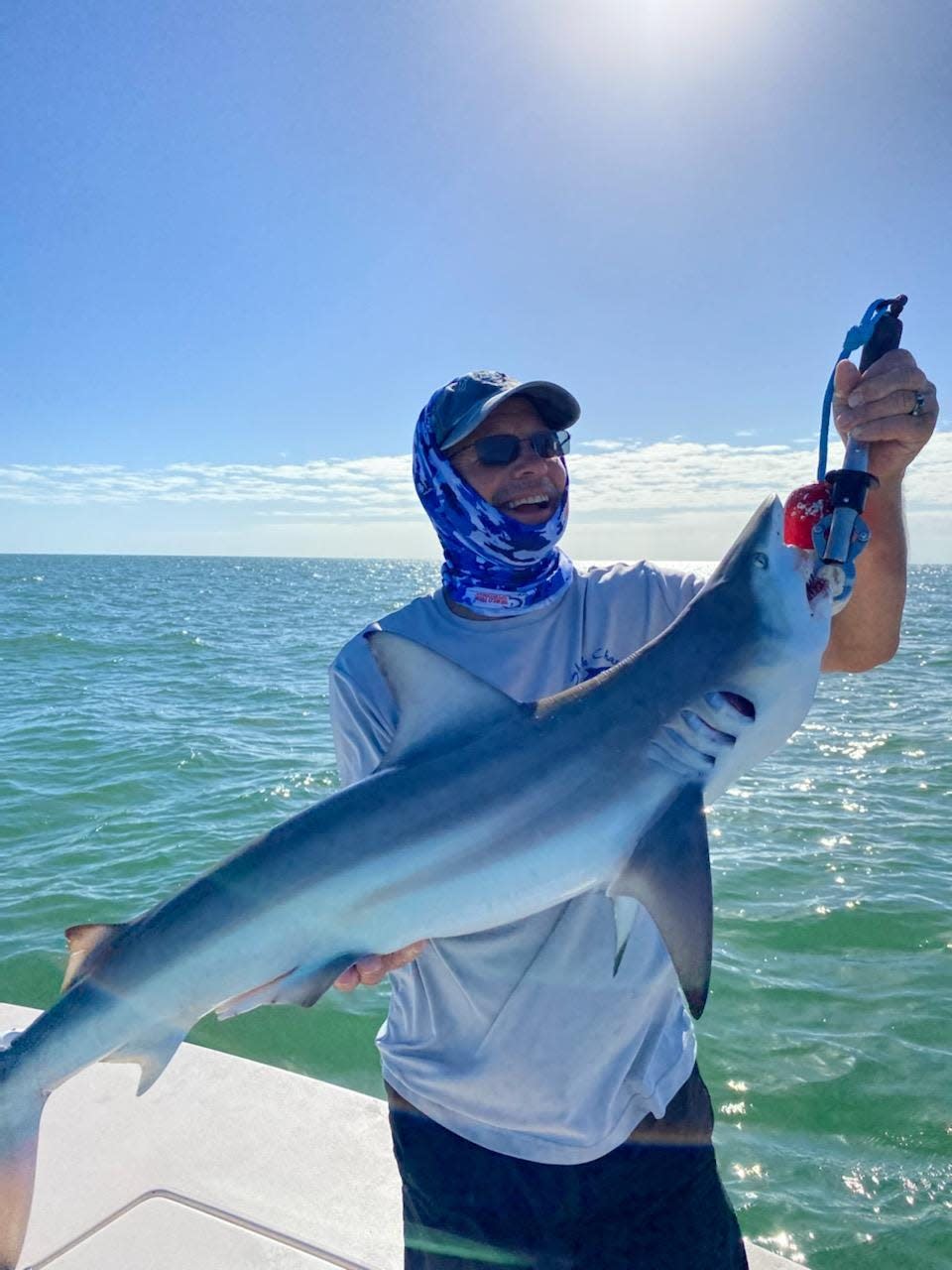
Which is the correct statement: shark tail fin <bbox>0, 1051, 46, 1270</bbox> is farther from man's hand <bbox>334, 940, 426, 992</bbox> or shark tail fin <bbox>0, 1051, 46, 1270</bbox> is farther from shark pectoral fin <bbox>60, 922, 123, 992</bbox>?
man's hand <bbox>334, 940, 426, 992</bbox>

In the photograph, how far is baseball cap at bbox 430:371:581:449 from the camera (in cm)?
302

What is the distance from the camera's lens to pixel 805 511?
2246 millimetres

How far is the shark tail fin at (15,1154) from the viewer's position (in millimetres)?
2332

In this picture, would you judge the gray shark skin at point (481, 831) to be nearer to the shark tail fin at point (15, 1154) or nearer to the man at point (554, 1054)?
A: the shark tail fin at point (15, 1154)

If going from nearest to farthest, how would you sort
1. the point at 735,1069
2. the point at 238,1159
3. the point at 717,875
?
the point at 238,1159 < the point at 735,1069 < the point at 717,875

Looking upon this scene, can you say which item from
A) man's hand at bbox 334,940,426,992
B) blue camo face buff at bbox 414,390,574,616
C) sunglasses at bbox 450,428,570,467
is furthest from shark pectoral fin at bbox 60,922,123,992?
sunglasses at bbox 450,428,570,467

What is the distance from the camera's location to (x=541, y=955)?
261cm

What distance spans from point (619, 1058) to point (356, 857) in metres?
1.06

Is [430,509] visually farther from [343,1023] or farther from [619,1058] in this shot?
[343,1023]

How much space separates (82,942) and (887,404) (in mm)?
2455

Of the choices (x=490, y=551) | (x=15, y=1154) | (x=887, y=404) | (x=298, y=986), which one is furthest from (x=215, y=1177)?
(x=887, y=404)

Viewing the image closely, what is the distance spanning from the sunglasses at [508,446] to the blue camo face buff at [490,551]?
10cm

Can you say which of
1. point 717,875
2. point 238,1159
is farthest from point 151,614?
point 238,1159

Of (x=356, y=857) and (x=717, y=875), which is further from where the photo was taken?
(x=717, y=875)
